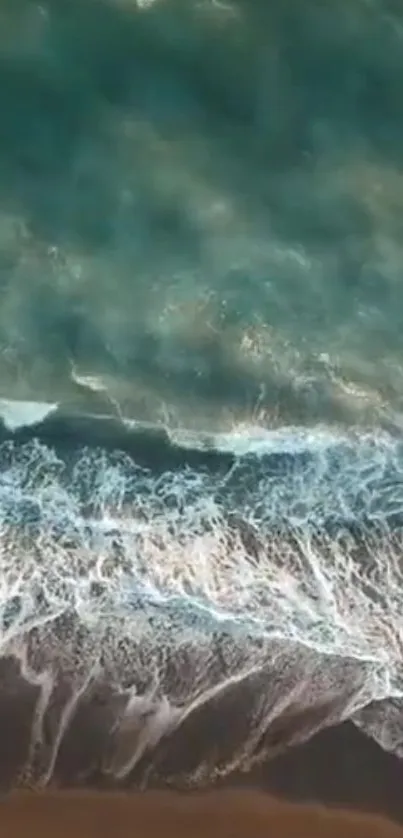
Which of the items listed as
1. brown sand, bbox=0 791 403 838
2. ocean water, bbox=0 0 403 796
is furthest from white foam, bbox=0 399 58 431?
brown sand, bbox=0 791 403 838

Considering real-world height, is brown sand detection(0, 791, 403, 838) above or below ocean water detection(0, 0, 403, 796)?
below

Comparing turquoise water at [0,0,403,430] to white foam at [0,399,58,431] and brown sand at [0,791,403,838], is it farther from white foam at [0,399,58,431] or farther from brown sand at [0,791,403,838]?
brown sand at [0,791,403,838]

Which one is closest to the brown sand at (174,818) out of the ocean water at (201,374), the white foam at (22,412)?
the ocean water at (201,374)

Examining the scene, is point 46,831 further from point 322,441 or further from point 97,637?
point 322,441

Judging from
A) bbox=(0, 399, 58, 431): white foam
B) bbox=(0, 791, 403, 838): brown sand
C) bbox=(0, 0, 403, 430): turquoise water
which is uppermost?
bbox=(0, 0, 403, 430): turquoise water

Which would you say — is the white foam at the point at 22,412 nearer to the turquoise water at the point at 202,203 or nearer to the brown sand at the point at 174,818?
the turquoise water at the point at 202,203

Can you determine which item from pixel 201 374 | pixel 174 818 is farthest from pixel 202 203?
pixel 174 818
